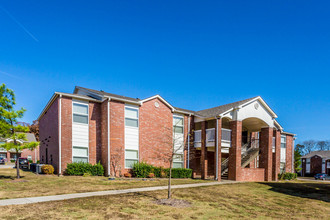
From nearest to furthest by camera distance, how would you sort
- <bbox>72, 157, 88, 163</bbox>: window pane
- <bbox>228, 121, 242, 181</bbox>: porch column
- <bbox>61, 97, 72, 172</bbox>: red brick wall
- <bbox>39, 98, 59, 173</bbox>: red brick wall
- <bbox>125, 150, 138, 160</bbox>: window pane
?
<bbox>61, 97, 72, 172</bbox>: red brick wall, <bbox>72, 157, 88, 163</bbox>: window pane, <bbox>39, 98, 59, 173</bbox>: red brick wall, <bbox>125, 150, 138, 160</bbox>: window pane, <bbox>228, 121, 242, 181</bbox>: porch column

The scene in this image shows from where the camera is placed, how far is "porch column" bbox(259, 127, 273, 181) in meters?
21.9

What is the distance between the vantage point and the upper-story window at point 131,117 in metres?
19.2

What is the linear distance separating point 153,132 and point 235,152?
7.54m

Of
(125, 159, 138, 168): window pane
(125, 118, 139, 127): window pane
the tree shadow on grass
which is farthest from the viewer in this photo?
(125, 118, 139, 127): window pane

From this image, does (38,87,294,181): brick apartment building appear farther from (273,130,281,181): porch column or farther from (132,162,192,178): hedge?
(132,162,192,178): hedge

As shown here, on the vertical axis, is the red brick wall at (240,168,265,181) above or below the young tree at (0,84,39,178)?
below

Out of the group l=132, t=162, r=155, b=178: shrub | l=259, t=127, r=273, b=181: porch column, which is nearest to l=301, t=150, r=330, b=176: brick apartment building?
l=259, t=127, r=273, b=181: porch column

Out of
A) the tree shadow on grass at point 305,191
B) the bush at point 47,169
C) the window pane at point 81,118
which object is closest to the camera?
the tree shadow on grass at point 305,191

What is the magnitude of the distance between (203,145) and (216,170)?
100.0 inches

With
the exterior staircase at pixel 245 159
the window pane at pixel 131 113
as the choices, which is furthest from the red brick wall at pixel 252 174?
the window pane at pixel 131 113

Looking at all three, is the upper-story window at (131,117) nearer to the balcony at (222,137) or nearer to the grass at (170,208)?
the balcony at (222,137)

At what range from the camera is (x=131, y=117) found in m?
19.4

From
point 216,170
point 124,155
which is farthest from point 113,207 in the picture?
point 216,170

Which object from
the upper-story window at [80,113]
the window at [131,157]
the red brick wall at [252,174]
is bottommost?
the red brick wall at [252,174]
